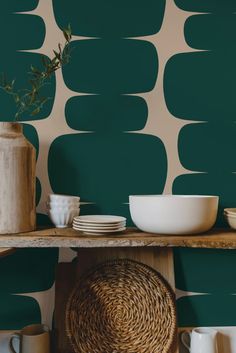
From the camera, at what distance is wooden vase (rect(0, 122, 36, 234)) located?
1162mm

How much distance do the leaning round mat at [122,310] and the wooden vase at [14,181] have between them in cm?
32

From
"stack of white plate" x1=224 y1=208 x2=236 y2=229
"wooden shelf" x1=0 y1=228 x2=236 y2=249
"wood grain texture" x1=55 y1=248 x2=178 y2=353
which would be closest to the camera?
"wooden shelf" x1=0 y1=228 x2=236 y2=249

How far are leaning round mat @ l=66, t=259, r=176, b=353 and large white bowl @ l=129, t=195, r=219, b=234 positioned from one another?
258 mm

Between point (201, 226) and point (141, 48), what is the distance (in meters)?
0.64

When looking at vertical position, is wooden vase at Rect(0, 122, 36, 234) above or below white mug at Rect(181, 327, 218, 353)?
above

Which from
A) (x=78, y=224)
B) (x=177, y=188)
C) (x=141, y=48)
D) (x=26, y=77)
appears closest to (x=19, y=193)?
(x=78, y=224)

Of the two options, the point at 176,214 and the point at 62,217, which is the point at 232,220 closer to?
the point at 176,214

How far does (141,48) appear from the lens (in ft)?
4.58

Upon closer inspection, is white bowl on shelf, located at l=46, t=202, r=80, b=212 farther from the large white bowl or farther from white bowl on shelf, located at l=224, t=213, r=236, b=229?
white bowl on shelf, located at l=224, t=213, r=236, b=229

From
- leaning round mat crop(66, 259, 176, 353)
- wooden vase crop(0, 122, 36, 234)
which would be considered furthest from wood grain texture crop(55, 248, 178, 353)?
wooden vase crop(0, 122, 36, 234)

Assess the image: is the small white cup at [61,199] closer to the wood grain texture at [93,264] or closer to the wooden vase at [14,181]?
the wooden vase at [14,181]

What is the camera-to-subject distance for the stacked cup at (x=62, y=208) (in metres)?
1.26

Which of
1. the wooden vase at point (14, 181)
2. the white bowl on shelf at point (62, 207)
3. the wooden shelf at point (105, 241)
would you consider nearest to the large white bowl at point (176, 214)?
the wooden shelf at point (105, 241)

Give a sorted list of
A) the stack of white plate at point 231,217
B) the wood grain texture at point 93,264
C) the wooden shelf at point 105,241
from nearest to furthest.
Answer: the wooden shelf at point 105,241 → the stack of white plate at point 231,217 → the wood grain texture at point 93,264
